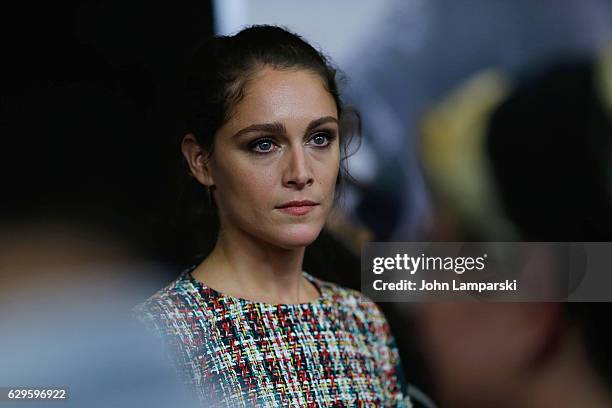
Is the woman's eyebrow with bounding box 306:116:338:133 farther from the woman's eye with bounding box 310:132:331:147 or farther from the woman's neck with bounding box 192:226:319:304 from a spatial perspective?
the woman's neck with bounding box 192:226:319:304

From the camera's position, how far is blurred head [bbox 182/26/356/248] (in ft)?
3.63

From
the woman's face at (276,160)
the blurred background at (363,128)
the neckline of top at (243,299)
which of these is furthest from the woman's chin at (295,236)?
the blurred background at (363,128)

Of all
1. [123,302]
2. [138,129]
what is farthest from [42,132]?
[123,302]

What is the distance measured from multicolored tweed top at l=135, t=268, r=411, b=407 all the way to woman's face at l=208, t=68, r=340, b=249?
0.12 meters

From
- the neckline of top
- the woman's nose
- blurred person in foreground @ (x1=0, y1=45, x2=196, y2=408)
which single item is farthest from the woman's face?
blurred person in foreground @ (x1=0, y1=45, x2=196, y2=408)

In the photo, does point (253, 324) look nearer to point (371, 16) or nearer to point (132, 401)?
point (132, 401)

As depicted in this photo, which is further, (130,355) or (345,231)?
(345,231)

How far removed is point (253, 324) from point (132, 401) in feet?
0.82

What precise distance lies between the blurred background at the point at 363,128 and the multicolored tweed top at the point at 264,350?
160 millimetres

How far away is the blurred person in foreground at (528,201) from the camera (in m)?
1.34

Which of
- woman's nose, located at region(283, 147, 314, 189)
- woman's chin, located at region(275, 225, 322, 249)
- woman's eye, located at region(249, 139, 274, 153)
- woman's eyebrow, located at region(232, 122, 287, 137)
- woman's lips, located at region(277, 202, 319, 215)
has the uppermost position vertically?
woman's eyebrow, located at region(232, 122, 287, 137)

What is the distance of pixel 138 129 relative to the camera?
51.3 inches

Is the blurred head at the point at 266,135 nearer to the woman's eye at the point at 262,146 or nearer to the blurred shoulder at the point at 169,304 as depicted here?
the woman's eye at the point at 262,146

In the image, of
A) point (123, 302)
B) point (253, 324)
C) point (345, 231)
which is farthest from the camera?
point (345, 231)
